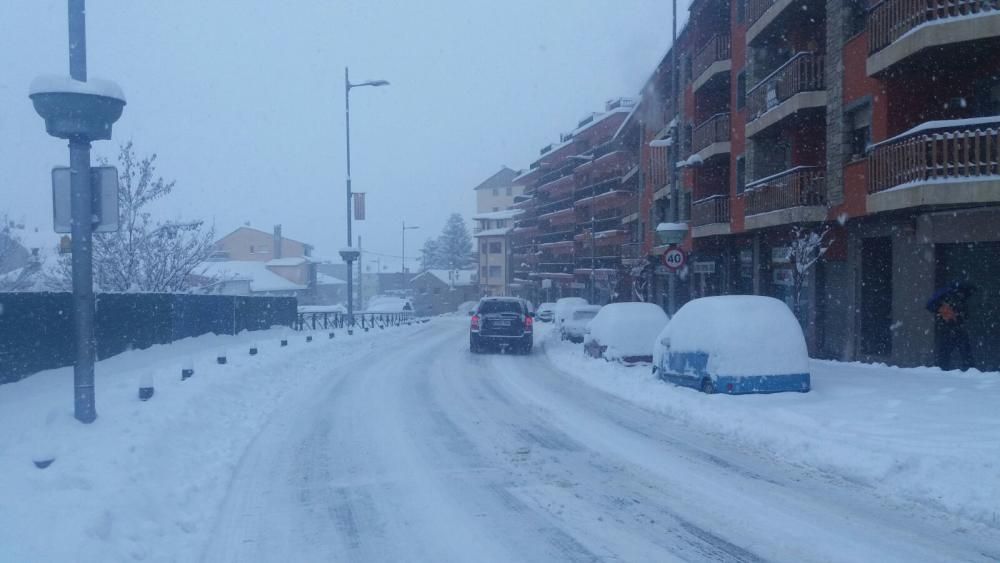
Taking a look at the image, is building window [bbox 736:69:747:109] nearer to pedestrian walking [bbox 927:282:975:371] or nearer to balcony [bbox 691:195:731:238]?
balcony [bbox 691:195:731:238]

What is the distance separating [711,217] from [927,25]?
14307mm

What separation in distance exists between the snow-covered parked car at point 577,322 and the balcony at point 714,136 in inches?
270

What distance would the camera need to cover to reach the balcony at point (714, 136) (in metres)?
28.0

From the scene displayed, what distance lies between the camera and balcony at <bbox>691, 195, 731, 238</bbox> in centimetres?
2772

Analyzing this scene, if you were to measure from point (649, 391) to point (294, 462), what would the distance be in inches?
286

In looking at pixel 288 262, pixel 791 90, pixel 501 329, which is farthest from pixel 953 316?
pixel 288 262

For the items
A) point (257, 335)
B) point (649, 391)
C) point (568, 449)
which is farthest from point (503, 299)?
point (568, 449)

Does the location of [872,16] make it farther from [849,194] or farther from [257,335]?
[257,335]

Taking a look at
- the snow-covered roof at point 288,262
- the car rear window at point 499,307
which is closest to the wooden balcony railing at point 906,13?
the car rear window at point 499,307

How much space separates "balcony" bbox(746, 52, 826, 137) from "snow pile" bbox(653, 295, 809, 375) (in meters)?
9.54

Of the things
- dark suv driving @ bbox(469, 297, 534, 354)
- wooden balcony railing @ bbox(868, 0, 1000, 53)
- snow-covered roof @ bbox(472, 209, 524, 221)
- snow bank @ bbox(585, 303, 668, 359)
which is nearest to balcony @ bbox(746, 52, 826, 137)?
wooden balcony railing @ bbox(868, 0, 1000, 53)

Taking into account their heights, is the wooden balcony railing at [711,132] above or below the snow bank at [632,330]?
above

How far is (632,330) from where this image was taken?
1888 centimetres

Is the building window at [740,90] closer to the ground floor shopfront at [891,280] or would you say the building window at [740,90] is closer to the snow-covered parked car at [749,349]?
the ground floor shopfront at [891,280]
